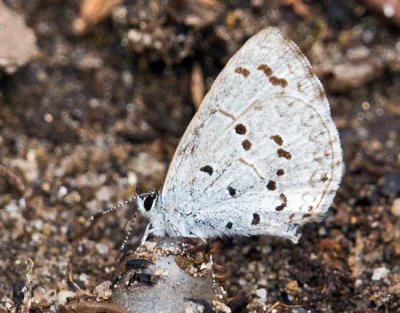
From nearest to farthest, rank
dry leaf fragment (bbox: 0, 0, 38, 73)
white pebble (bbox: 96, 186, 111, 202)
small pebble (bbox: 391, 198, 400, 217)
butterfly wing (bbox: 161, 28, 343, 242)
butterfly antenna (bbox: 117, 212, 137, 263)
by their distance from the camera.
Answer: butterfly wing (bbox: 161, 28, 343, 242) → butterfly antenna (bbox: 117, 212, 137, 263) → small pebble (bbox: 391, 198, 400, 217) → white pebble (bbox: 96, 186, 111, 202) → dry leaf fragment (bbox: 0, 0, 38, 73)

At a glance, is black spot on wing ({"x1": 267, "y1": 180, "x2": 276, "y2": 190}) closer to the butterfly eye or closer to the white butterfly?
A: the white butterfly

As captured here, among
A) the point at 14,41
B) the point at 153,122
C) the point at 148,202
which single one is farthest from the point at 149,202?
the point at 14,41

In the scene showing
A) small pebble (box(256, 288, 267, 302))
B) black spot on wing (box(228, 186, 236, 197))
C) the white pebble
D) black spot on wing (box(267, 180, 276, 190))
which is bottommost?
small pebble (box(256, 288, 267, 302))

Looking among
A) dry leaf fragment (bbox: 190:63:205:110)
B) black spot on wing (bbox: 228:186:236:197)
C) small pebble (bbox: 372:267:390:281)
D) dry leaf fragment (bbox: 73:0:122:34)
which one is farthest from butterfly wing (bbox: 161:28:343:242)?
dry leaf fragment (bbox: 73:0:122:34)

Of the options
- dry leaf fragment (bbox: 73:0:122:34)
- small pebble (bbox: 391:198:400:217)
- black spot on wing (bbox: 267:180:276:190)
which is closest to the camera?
black spot on wing (bbox: 267:180:276:190)

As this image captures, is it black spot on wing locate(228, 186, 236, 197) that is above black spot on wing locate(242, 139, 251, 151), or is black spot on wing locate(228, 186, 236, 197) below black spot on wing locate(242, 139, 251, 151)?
below

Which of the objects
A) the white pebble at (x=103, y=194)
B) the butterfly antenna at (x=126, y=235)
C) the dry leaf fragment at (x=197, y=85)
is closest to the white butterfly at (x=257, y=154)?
the butterfly antenna at (x=126, y=235)

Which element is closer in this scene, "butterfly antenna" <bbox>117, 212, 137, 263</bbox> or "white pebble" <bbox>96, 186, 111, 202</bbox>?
"butterfly antenna" <bbox>117, 212, 137, 263</bbox>

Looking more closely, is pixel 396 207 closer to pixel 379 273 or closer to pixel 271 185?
pixel 379 273
